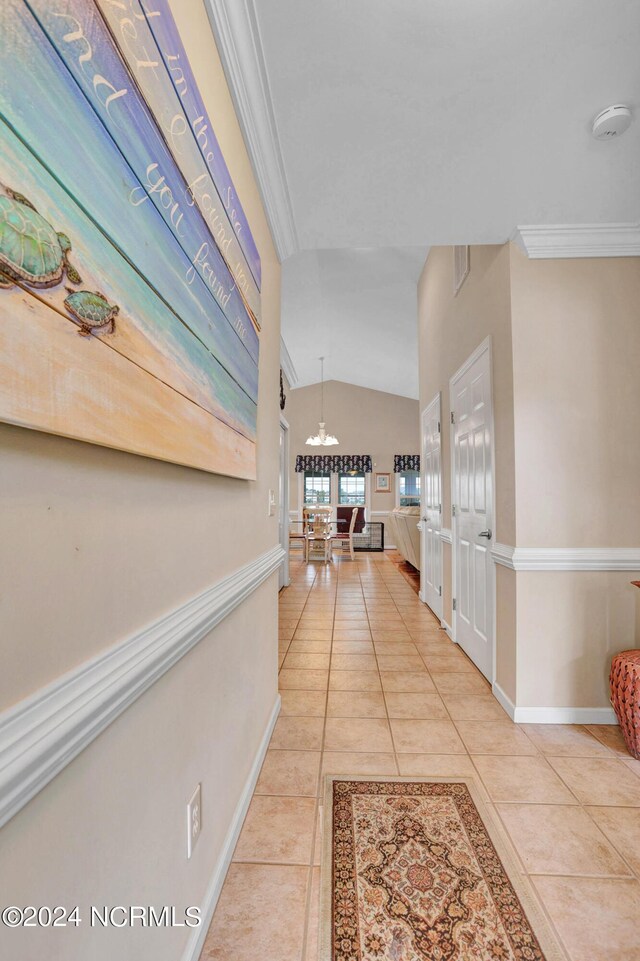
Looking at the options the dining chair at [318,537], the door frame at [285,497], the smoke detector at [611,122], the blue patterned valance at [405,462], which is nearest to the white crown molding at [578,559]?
the smoke detector at [611,122]

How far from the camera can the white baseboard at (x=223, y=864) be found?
41.7 inches

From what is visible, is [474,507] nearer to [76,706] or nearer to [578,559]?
[578,559]

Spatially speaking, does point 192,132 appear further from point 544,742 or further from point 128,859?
point 544,742

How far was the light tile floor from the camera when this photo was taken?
1198mm

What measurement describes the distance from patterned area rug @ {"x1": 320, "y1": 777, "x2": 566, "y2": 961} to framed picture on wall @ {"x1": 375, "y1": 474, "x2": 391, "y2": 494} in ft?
31.9

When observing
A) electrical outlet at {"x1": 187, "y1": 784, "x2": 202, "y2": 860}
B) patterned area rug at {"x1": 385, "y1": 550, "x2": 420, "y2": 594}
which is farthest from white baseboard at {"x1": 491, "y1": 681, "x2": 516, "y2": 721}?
patterned area rug at {"x1": 385, "y1": 550, "x2": 420, "y2": 594}

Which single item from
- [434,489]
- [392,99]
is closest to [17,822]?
[392,99]

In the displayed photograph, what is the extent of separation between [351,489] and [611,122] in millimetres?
9904

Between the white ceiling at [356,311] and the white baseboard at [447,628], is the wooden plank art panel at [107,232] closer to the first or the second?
the white baseboard at [447,628]

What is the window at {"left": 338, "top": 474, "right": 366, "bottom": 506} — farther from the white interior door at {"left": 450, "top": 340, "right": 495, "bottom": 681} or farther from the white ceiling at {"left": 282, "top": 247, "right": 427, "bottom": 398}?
the white interior door at {"left": 450, "top": 340, "right": 495, "bottom": 681}

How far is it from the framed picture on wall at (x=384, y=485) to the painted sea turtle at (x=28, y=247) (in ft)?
36.0

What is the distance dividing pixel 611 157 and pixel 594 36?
584mm

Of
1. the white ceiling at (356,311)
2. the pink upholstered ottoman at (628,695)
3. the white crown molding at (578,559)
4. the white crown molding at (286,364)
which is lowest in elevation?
the pink upholstered ottoman at (628,695)

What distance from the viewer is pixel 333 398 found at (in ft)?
37.7
